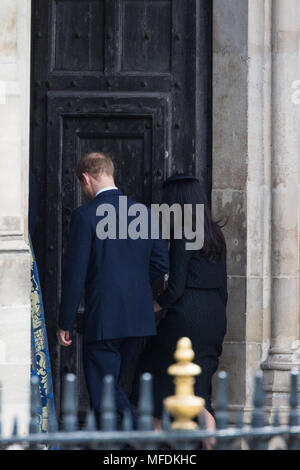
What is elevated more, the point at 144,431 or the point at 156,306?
the point at 156,306

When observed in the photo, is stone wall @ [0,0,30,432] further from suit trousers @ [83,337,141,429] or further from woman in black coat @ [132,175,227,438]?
woman in black coat @ [132,175,227,438]

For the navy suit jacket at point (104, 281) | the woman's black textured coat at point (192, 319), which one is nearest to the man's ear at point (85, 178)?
the navy suit jacket at point (104, 281)

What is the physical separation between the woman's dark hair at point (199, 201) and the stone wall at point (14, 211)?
100 cm

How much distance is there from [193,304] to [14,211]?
4.24ft

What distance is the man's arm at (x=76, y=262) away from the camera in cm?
610

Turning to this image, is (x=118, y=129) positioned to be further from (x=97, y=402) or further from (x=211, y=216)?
(x=97, y=402)

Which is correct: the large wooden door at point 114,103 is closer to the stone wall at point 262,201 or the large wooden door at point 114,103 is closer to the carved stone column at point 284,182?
the stone wall at point 262,201

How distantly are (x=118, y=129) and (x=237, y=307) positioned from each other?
143cm

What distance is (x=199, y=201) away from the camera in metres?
6.48

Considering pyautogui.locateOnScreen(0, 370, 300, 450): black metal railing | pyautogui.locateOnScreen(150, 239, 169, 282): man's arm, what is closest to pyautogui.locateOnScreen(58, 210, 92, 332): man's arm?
pyautogui.locateOnScreen(150, 239, 169, 282): man's arm

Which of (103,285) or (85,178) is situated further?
(85,178)

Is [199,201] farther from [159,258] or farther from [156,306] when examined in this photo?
[156,306]

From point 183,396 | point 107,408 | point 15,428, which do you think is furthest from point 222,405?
point 15,428

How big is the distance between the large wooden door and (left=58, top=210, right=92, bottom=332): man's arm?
115 cm
